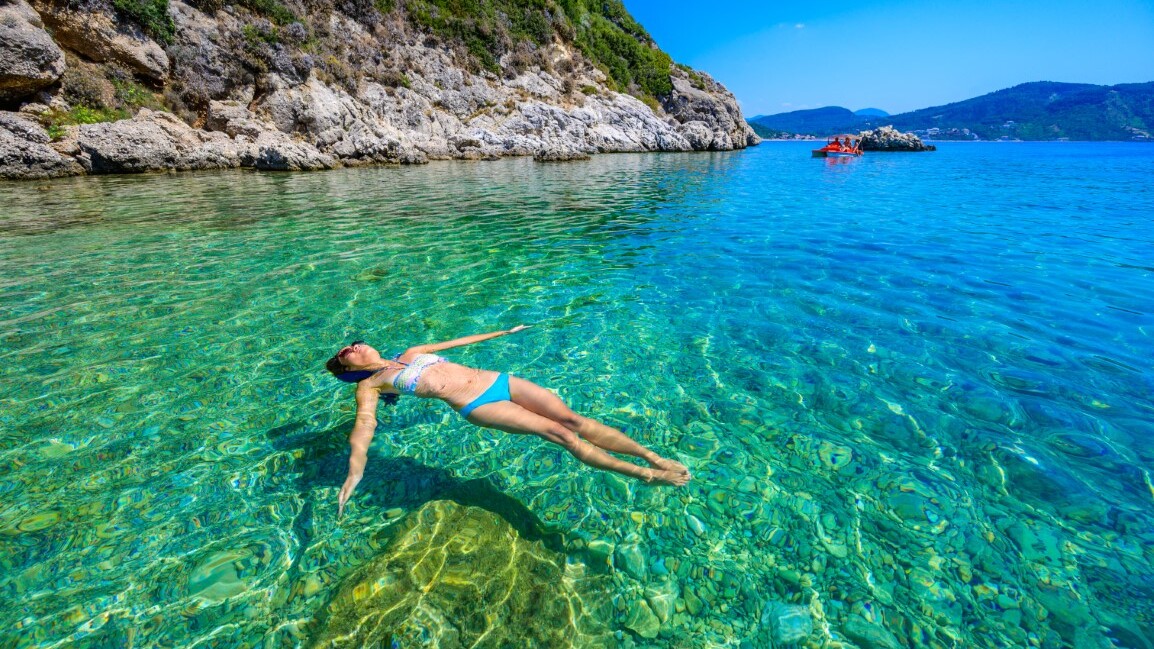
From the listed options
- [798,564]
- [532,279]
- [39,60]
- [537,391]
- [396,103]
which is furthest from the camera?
[396,103]

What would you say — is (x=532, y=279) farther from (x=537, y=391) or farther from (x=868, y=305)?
(x=868, y=305)

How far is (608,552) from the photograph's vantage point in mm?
3443

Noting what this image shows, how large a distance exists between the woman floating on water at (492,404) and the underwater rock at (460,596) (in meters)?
0.79

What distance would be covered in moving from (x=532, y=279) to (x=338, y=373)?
16.9ft

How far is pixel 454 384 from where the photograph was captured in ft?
14.1

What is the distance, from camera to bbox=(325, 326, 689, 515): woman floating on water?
12.5 feet

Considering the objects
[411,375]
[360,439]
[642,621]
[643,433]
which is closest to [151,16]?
[411,375]

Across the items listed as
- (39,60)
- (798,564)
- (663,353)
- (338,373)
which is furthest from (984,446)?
(39,60)

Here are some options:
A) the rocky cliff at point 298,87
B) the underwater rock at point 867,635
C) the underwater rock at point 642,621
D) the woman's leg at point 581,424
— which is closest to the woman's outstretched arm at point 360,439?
the woman's leg at point 581,424

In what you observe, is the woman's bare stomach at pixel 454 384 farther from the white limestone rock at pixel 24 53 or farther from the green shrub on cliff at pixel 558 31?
the green shrub on cliff at pixel 558 31

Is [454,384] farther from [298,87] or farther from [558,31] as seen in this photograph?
[558,31]

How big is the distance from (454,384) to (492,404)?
1.54 feet

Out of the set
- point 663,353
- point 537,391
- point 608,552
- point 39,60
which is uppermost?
point 39,60

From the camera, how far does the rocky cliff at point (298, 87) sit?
23.3 metres
